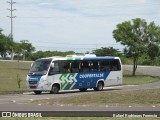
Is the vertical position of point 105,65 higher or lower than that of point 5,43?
lower

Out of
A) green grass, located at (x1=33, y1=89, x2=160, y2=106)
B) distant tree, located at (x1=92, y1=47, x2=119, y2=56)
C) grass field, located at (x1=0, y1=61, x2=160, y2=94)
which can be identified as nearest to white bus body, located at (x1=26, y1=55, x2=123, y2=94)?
grass field, located at (x1=0, y1=61, x2=160, y2=94)

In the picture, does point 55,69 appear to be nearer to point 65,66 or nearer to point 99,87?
point 65,66

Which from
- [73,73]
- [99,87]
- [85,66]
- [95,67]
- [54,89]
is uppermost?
[85,66]

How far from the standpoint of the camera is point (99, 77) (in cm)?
3753

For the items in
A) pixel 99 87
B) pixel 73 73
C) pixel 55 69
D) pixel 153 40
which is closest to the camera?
Result: pixel 55 69

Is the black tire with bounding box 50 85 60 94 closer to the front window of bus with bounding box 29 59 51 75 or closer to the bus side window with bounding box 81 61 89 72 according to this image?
the front window of bus with bounding box 29 59 51 75

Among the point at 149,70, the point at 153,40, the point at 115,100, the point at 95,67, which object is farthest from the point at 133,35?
the point at 115,100

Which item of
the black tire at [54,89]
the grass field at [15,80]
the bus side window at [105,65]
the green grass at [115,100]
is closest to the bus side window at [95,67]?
the bus side window at [105,65]

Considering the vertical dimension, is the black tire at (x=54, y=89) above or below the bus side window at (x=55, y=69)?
below

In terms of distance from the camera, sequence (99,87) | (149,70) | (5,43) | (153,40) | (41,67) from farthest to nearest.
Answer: (5,43)
(149,70)
(153,40)
(99,87)
(41,67)

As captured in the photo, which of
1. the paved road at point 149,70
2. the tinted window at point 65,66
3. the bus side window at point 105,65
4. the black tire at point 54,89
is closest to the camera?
the black tire at point 54,89

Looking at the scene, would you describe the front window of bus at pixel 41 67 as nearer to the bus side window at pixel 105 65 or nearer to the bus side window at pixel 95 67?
the bus side window at pixel 95 67

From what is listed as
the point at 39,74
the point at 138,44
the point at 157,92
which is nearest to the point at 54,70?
the point at 39,74

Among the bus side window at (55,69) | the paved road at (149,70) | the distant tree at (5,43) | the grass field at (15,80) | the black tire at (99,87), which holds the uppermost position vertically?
the distant tree at (5,43)
